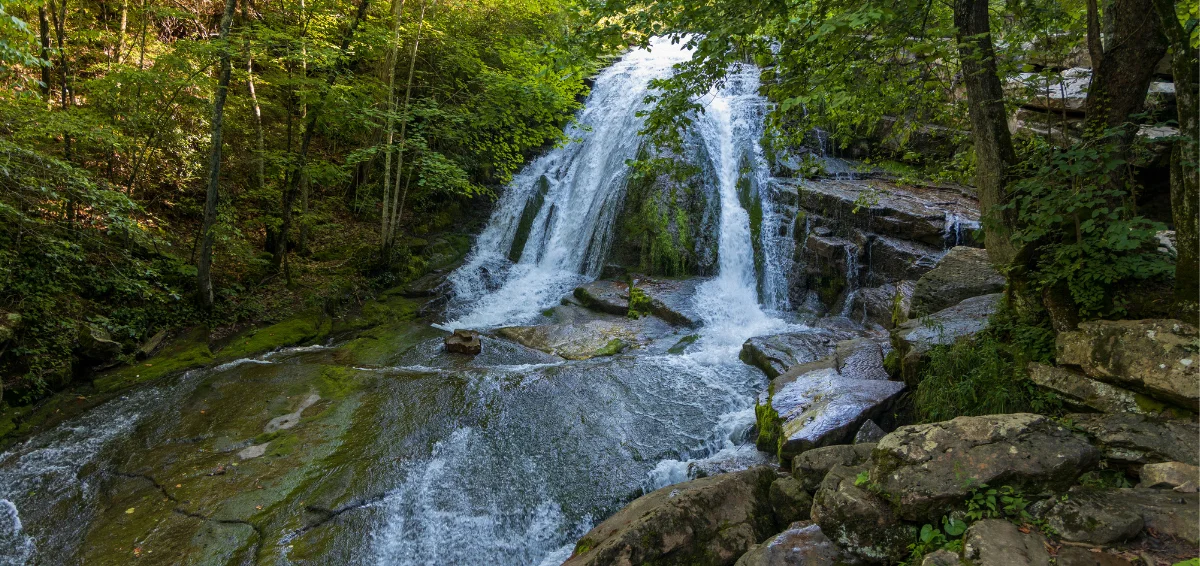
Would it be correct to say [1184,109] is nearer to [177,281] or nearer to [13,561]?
[13,561]

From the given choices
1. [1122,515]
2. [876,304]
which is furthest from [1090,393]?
[876,304]

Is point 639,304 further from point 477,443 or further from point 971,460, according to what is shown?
point 971,460

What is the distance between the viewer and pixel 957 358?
487 cm

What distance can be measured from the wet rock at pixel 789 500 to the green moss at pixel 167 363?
7.98m

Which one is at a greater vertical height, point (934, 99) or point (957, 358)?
point (934, 99)

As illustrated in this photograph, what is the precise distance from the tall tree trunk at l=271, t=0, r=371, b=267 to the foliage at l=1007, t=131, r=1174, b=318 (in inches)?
347

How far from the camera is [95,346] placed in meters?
7.21

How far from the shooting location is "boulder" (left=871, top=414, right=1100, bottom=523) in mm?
3012

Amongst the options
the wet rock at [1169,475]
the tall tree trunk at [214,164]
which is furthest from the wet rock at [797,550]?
the tall tree trunk at [214,164]

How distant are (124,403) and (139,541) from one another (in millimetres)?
3155

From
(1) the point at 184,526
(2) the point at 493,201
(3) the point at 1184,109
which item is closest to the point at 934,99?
(3) the point at 1184,109

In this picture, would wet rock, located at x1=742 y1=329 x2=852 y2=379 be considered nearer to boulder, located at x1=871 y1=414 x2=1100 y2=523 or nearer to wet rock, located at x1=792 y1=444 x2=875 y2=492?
wet rock, located at x1=792 y1=444 x2=875 y2=492

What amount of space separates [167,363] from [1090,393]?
10350 mm

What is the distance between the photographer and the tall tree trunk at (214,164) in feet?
25.1
